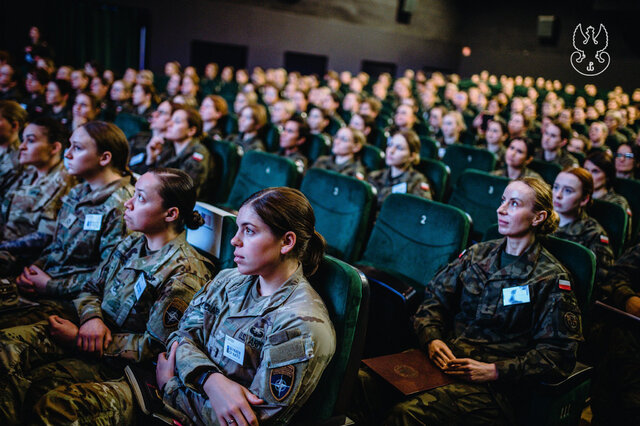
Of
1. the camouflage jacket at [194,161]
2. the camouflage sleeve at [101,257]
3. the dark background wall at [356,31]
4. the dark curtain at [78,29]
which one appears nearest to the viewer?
the camouflage sleeve at [101,257]

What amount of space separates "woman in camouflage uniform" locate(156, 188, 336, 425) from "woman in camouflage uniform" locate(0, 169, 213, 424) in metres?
0.15

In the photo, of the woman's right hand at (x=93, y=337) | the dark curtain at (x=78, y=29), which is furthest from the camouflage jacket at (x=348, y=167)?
the dark curtain at (x=78, y=29)

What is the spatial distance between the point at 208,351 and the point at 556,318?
3.63 feet

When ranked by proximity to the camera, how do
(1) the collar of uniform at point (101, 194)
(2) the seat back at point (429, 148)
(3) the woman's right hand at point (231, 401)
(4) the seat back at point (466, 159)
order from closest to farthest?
(3) the woman's right hand at point (231, 401), (1) the collar of uniform at point (101, 194), (4) the seat back at point (466, 159), (2) the seat back at point (429, 148)

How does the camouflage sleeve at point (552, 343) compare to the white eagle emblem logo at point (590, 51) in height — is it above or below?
below

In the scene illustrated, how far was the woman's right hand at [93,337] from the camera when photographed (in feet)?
5.31

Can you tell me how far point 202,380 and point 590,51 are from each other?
14.9 metres

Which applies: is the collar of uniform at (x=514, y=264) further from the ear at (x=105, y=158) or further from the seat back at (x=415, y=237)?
the ear at (x=105, y=158)

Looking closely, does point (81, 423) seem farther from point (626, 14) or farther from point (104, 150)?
point (626, 14)

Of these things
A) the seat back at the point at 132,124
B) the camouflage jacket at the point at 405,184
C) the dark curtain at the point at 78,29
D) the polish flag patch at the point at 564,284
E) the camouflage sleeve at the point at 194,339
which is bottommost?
the camouflage sleeve at the point at 194,339

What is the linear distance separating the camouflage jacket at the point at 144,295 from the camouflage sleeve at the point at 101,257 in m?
0.16

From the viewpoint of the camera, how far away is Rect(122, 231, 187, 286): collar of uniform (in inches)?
66.4

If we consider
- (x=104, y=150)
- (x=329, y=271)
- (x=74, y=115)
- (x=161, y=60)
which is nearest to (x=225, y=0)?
(x=161, y=60)

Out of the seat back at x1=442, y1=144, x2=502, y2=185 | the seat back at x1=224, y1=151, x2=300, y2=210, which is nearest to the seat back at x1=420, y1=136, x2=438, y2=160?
the seat back at x1=442, y1=144, x2=502, y2=185
